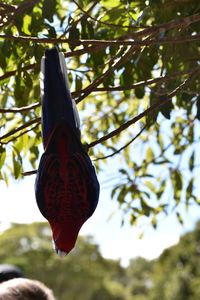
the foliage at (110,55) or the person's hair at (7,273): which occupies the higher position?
the foliage at (110,55)


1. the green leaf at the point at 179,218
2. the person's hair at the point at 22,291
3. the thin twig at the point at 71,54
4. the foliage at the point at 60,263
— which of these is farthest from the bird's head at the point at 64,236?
the foliage at the point at 60,263

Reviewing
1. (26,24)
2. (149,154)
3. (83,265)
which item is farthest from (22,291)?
(83,265)

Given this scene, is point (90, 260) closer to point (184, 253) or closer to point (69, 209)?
point (184, 253)

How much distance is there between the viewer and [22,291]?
7.40 feet

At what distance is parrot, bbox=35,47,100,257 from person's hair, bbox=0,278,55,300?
0.86ft

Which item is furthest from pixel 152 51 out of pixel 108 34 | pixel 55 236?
pixel 55 236

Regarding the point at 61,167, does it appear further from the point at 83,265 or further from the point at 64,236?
the point at 83,265

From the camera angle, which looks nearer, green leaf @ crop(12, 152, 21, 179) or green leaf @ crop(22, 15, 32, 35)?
green leaf @ crop(22, 15, 32, 35)

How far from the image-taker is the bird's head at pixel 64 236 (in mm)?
2090

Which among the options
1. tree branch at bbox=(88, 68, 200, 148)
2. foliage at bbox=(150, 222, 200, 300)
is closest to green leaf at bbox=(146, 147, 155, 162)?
tree branch at bbox=(88, 68, 200, 148)

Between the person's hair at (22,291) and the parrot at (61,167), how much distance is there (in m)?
0.26

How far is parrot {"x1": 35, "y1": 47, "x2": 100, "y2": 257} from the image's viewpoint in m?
1.99

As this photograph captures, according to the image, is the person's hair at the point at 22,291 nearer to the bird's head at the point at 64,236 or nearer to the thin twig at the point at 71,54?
the bird's head at the point at 64,236

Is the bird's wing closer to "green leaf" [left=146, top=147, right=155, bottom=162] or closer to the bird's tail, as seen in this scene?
the bird's tail
